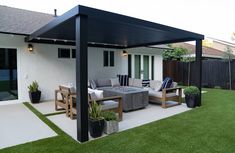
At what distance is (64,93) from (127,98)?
215cm

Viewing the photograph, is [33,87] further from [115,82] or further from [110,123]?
[110,123]

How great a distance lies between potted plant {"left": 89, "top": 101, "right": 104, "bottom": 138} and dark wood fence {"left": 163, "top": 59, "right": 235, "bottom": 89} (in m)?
8.44

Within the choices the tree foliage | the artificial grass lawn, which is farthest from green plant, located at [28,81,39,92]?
the tree foliage

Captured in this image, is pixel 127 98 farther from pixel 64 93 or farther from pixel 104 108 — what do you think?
pixel 64 93

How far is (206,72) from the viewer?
1308 cm

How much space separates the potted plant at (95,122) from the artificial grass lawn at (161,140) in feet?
0.70

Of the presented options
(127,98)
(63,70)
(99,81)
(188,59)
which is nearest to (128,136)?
(127,98)

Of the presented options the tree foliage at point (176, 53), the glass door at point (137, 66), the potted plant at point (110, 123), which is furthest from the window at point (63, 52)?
the tree foliage at point (176, 53)

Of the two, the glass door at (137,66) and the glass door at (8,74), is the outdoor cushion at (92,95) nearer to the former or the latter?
the glass door at (8,74)

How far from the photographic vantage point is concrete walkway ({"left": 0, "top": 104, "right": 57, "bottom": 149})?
412 cm

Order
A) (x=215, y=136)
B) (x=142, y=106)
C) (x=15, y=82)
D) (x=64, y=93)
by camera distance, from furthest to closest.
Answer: (x=15, y=82), (x=142, y=106), (x=64, y=93), (x=215, y=136)

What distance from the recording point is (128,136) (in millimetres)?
4219

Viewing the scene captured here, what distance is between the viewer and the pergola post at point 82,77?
3.88 meters

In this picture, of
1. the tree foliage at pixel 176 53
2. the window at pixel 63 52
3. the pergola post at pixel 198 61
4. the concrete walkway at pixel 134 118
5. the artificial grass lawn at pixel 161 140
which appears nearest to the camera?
the artificial grass lawn at pixel 161 140
